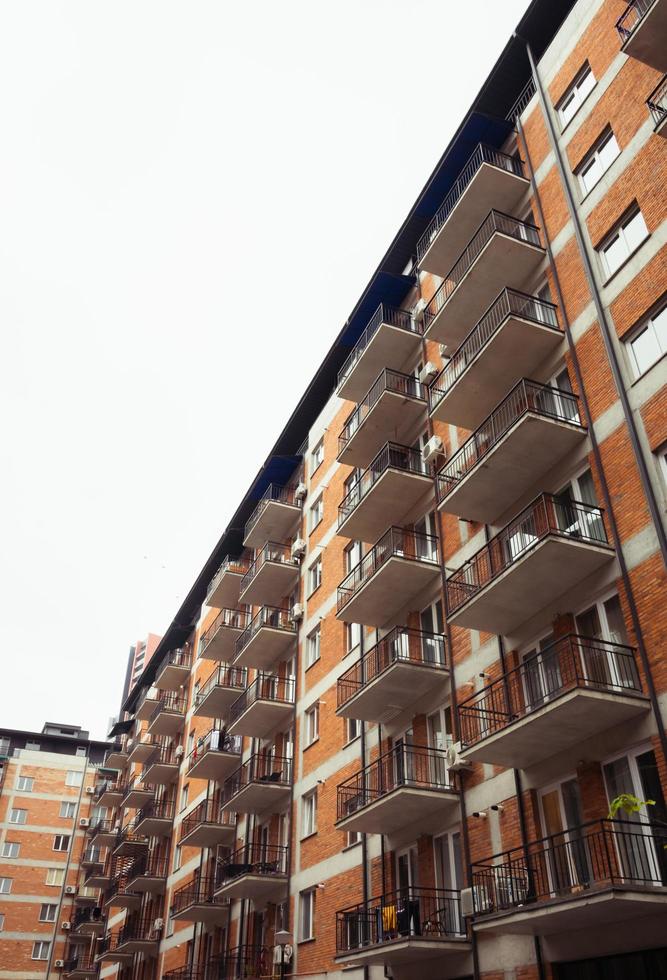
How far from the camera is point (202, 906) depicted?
2788cm

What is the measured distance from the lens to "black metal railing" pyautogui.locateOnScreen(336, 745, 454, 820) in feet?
59.3

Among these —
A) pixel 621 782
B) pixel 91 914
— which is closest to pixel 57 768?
pixel 91 914

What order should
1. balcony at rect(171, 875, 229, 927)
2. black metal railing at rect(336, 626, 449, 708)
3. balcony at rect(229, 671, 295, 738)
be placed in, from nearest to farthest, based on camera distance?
black metal railing at rect(336, 626, 449, 708), balcony at rect(229, 671, 295, 738), balcony at rect(171, 875, 229, 927)

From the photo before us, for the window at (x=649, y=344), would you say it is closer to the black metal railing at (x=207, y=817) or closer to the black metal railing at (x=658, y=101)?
the black metal railing at (x=658, y=101)

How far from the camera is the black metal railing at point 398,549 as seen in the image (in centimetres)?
2095

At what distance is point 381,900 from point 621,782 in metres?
7.70

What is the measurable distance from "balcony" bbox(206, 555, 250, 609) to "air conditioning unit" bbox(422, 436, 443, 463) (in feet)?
51.6

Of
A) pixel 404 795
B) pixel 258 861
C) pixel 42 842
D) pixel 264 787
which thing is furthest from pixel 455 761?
pixel 42 842

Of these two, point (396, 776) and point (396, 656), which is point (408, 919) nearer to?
point (396, 776)

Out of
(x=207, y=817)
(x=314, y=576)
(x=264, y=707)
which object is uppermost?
(x=314, y=576)

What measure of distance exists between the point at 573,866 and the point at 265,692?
57.3ft

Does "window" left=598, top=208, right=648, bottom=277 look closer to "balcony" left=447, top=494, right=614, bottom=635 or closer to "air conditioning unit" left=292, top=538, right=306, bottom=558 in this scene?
"balcony" left=447, top=494, right=614, bottom=635

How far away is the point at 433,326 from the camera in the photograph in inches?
822

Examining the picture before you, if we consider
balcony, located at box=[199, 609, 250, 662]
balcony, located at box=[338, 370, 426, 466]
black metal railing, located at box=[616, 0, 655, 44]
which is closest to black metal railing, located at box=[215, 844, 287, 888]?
balcony, located at box=[199, 609, 250, 662]
